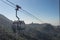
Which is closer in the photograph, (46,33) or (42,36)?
(42,36)

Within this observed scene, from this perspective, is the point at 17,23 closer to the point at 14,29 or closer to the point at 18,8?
the point at 14,29

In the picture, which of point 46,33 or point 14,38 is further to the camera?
point 46,33

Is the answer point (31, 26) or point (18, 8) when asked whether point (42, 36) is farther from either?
point (18, 8)

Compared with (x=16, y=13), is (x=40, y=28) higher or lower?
lower

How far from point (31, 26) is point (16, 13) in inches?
632

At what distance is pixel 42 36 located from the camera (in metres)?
40.0

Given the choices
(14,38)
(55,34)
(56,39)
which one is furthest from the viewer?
(55,34)

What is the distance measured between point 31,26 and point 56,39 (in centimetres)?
1018

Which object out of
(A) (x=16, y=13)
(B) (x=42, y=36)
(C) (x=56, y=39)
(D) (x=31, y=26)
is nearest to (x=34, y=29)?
(D) (x=31, y=26)

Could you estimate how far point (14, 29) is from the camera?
110ft

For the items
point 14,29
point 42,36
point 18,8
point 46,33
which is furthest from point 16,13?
point 46,33

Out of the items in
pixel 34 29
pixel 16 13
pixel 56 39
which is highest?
pixel 16 13

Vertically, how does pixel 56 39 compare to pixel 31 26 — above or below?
below

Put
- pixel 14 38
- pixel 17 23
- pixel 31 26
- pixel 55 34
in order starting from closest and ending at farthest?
pixel 14 38
pixel 17 23
pixel 55 34
pixel 31 26
